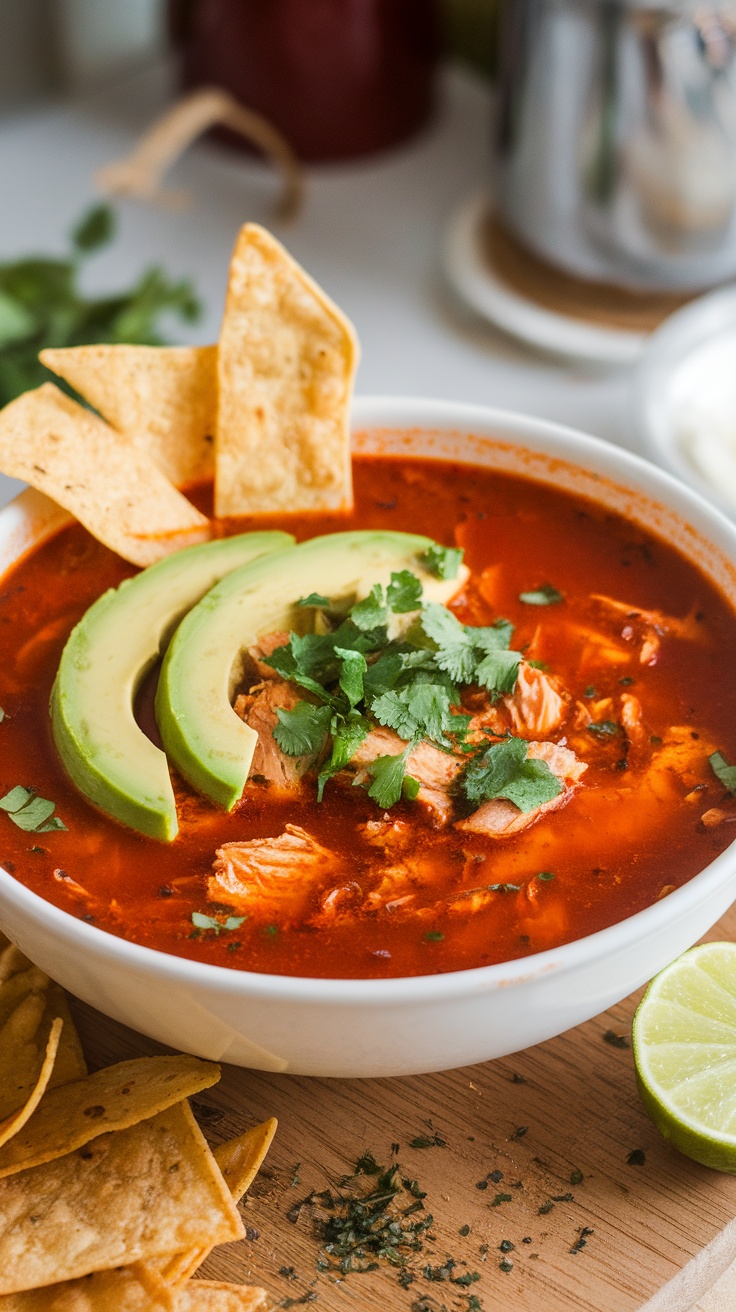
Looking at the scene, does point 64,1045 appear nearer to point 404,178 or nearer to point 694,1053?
point 694,1053

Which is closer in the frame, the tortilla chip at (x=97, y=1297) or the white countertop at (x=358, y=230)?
the tortilla chip at (x=97, y=1297)

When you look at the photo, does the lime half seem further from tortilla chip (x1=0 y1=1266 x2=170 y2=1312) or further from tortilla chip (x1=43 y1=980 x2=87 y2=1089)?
tortilla chip (x1=43 y1=980 x2=87 y2=1089)

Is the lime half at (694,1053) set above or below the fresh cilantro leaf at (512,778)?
below

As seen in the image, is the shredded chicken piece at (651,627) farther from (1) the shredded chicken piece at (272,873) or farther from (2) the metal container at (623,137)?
(2) the metal container at (623,137)

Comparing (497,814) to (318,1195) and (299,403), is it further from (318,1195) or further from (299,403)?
(299,403)

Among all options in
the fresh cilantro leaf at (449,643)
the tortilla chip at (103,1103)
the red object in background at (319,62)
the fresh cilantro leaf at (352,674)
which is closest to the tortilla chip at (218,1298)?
the tortilla chip at (103,1103)

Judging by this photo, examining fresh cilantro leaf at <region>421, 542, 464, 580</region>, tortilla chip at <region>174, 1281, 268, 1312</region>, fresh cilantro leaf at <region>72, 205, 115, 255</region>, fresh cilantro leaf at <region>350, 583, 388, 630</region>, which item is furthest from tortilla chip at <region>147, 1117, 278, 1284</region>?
fresh cilantro leaf at <region>72, 205, 115, 255</region>

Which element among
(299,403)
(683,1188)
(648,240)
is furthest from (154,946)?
(648,240)
